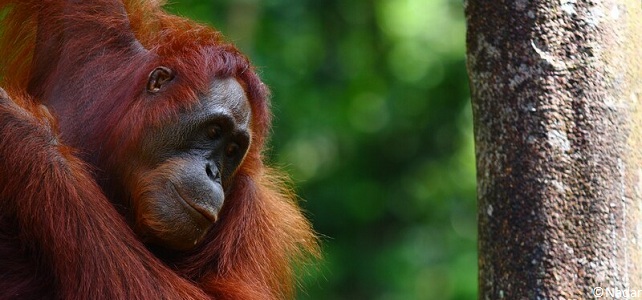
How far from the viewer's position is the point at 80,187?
9.24 ft

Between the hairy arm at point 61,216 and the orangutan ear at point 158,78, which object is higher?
the orangutan ear at point 158,78

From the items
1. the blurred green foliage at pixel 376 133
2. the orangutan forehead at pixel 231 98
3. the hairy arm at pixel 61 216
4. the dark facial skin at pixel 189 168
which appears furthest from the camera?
the blurred green foliage at pixel 376 133

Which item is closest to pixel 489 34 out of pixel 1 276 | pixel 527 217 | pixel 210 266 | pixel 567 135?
pixel 567 135

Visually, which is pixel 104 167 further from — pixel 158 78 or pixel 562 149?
pixel 562 149

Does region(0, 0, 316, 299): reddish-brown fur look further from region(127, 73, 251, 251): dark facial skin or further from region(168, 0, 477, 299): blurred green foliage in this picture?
region(168, 0, 477, 299): blurred green foliage

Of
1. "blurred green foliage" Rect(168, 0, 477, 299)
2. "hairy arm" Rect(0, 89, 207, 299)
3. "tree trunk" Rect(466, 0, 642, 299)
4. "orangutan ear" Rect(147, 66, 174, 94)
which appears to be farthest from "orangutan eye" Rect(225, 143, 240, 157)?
"blurred green foliage" Rect(168, 0, 477, 299)

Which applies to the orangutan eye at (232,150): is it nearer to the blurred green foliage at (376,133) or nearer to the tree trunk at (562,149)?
the tree trunk at (562,149)

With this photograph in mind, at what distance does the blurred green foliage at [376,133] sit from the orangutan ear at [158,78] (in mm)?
4456

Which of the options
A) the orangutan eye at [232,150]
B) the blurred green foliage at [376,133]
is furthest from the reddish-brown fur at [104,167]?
the blurred green foliage at [376,133]

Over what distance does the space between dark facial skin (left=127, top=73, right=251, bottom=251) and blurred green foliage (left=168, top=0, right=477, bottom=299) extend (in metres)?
4.52

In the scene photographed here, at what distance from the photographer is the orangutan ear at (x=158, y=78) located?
3.17 meters

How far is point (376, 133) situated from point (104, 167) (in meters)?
6.10

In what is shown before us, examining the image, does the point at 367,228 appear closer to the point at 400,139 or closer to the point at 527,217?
the point at 400,139

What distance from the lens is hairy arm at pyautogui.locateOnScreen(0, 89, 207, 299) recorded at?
275cm
